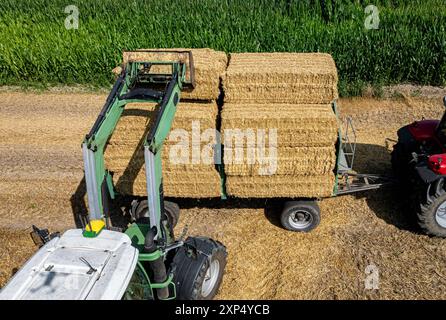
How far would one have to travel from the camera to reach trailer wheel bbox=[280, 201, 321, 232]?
26.9ft

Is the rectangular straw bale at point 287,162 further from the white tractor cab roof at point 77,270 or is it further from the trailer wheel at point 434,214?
the white tractor cab roof at point 77,270

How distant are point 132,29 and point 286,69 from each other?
25.4 feet

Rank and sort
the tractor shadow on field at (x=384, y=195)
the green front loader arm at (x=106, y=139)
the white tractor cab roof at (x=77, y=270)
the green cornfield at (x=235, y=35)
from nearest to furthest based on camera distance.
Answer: the white tractor cab roof at (x=77, y=270), the green front loader arm at (x=106, y=139), the tractor shadow on field at (x=384, y=195), the green cornfield at (x=235, y=35)

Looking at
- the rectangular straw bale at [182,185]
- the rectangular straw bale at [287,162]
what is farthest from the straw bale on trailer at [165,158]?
the rectangular straw bale at [287,162]

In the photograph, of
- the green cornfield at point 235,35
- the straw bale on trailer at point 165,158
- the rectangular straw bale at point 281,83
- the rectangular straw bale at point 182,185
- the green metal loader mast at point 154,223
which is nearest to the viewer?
the green metal loader mast at point 154,223

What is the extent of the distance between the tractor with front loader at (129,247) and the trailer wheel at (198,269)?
0.04 feet

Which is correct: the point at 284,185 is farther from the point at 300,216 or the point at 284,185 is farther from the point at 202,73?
the point at 202,73

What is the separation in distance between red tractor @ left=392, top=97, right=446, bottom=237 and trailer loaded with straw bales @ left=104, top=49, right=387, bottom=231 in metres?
1.21

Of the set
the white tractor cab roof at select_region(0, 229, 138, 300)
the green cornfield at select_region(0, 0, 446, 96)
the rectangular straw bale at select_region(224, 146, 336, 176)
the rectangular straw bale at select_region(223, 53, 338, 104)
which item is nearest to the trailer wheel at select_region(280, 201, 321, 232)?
the rectangular straw bale at select_region(224, 146, 336, 176)

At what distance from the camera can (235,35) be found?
13.8m

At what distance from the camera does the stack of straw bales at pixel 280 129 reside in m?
7.59

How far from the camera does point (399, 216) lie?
873cm

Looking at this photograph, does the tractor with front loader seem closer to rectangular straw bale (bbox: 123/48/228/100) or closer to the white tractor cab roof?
the white tractor cab roof

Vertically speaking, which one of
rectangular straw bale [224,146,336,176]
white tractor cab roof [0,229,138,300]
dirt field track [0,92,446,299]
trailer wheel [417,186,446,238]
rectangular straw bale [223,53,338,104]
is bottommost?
dirt field track [0,92,446,299]
